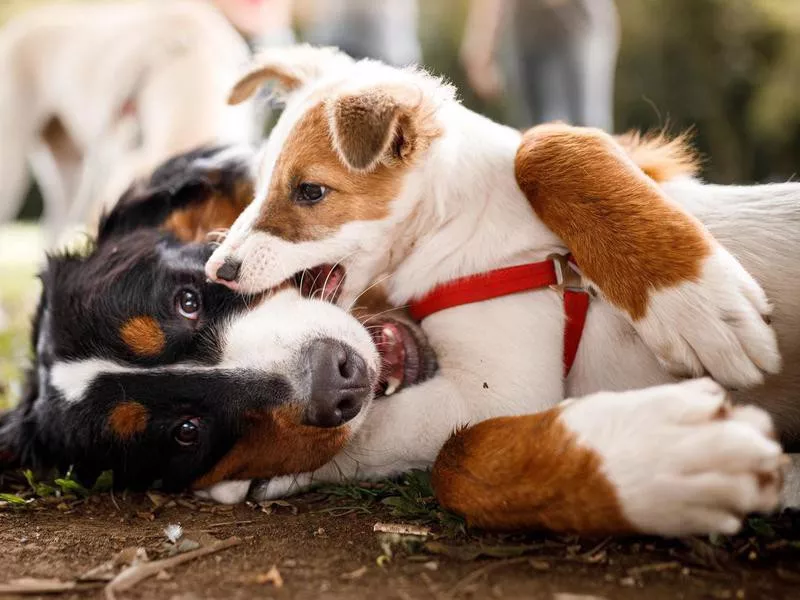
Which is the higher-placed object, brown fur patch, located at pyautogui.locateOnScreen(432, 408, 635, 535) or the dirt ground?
brown fur patch, located at pyautogui.locateOnScreen(432, 408, 635, 535)

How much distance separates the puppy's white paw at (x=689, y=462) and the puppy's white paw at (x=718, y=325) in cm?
24

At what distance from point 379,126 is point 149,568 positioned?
54.2 inches

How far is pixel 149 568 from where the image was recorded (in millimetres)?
1967

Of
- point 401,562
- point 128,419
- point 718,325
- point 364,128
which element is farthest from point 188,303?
point 718,325

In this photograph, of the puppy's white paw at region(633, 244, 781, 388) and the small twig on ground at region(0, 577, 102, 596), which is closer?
the small twig on ground at region(0, 577, 102, 596)

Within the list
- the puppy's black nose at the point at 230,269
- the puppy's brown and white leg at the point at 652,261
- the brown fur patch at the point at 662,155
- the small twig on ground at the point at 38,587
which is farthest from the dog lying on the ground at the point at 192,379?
the brown fur patch at the point at 662,155

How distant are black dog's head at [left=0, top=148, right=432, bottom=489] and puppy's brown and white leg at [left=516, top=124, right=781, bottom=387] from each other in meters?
0.66

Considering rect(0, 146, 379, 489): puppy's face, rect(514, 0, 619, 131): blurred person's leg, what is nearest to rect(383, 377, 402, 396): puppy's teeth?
rect(0, 146, 379, 489): puppy's face

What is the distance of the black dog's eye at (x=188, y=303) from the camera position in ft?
8.70

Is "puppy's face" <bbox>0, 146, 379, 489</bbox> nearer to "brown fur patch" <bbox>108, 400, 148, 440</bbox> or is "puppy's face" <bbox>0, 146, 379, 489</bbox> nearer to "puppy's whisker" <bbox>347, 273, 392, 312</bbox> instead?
"brown fur patch" <bbox>108, 400, 148, 440</bbox>

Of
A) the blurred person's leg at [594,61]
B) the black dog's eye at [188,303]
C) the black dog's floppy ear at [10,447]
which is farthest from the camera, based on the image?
the blurred person's leg at [594,61]

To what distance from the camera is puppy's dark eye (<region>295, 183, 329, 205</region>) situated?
268 centimetres

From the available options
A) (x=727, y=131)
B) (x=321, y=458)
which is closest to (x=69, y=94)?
(x=321, y=458)

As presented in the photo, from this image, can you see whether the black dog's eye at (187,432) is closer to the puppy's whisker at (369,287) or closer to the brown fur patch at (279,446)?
the brown fur patch at (279,446)
